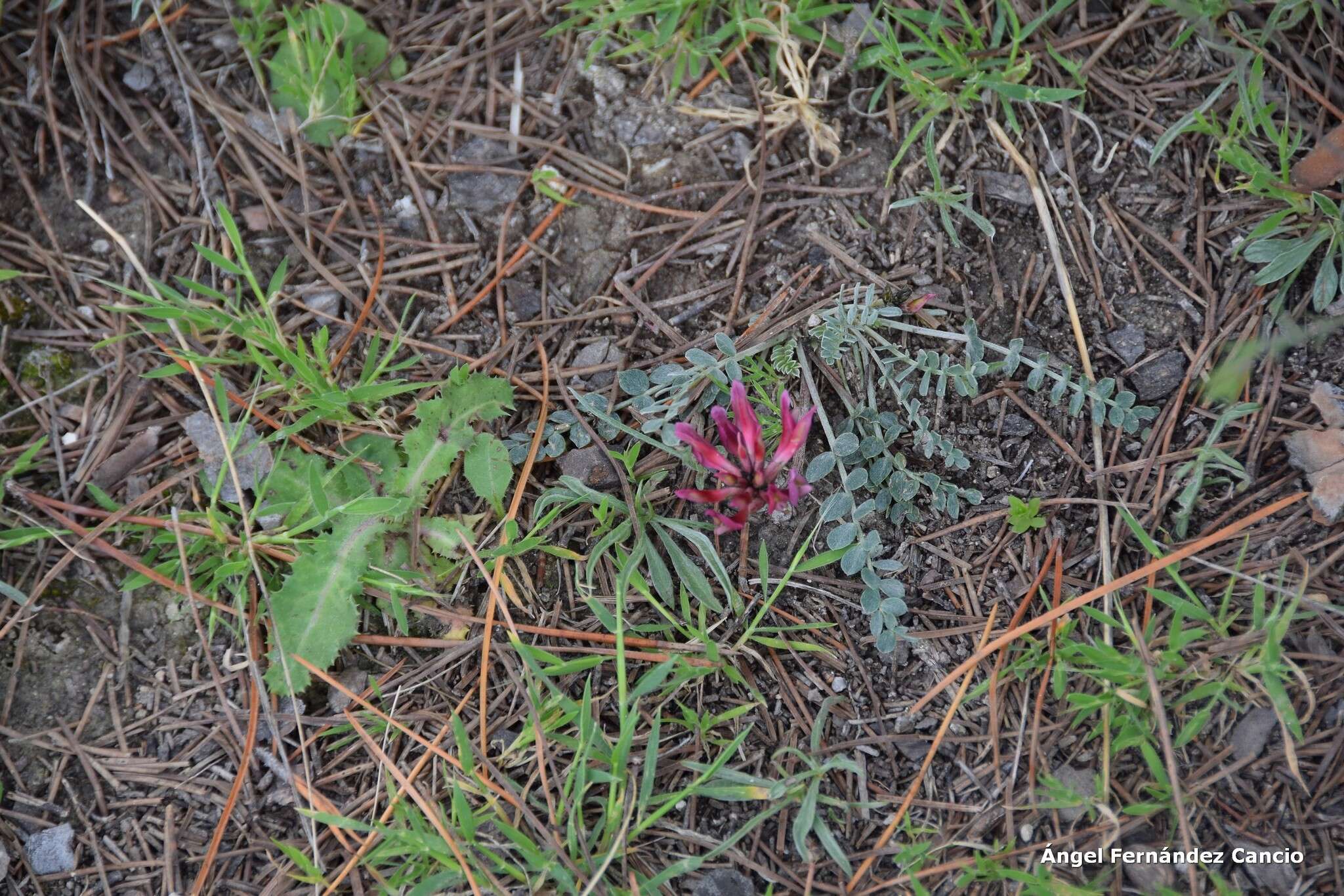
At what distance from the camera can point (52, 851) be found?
85.7 inches

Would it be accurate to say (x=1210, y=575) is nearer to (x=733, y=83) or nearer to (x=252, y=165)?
(x=733, y=83)

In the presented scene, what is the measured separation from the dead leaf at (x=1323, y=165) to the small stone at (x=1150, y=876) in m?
1.71

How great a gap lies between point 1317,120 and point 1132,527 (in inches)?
49.2

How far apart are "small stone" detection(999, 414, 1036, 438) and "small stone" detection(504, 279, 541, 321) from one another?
1314 millimetres

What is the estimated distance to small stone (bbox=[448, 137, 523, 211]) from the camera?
2.55 meters

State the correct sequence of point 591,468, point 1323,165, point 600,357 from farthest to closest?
1. point 600,357
2. point 591,468
3. point 1323,165

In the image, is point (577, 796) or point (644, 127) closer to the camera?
point (577, 796)

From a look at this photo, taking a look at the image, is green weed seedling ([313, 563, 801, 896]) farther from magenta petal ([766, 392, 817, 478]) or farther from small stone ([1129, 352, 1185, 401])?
small stone ([1129, 352, 1185, 401])

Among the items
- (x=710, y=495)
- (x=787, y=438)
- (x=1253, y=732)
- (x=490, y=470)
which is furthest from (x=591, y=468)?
(x=1253, y=732)

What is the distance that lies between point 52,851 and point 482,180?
212 cm

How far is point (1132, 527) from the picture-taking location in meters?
2.10

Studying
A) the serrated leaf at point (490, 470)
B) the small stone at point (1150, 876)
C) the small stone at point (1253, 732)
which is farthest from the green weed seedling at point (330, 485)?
the small stone at point (1253, 732)

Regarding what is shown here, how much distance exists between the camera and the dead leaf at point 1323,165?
2.11 m

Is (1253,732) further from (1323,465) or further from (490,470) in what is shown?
(490,470)
